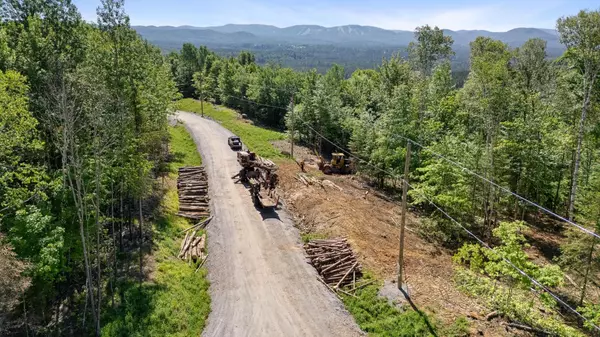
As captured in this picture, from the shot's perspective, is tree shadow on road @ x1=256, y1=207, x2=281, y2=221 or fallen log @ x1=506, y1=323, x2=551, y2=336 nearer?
fallen log @ x1=506, y1=323, x2=551, y2=336

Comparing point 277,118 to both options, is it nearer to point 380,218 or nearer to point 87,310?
point 380,218

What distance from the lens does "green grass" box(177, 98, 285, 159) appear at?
48.0 m

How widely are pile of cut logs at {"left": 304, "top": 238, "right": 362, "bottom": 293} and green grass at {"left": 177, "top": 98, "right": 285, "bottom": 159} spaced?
22119mm

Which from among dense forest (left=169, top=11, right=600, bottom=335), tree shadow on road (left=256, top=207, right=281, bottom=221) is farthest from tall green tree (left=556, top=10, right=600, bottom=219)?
tree shadow on road (left=256, top=207, right=281, bottom=221)

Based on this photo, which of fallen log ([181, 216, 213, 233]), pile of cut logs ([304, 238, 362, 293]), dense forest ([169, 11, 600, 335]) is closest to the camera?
pile of cut logs ([304, 238, 362, 293])

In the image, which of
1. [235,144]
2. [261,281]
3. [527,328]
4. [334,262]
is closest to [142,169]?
[261,281]

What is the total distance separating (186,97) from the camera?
9569cm

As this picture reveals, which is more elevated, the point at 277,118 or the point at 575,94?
the point at 575,94

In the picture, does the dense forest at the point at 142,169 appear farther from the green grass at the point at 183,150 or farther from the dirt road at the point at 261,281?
the dirt road at the point at 261,281

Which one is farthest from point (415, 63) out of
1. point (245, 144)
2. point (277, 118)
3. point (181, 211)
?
point (181, 211)

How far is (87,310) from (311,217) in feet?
51.9

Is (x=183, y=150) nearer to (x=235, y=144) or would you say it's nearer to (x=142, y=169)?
(x=235, y=144)

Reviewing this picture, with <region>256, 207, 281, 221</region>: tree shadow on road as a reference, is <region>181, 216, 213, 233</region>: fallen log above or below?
below

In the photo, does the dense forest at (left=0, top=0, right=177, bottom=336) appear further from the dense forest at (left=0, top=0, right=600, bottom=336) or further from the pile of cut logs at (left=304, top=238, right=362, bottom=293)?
the pile of cut logs at (left=304, top=238, right=362, bottom=293)
